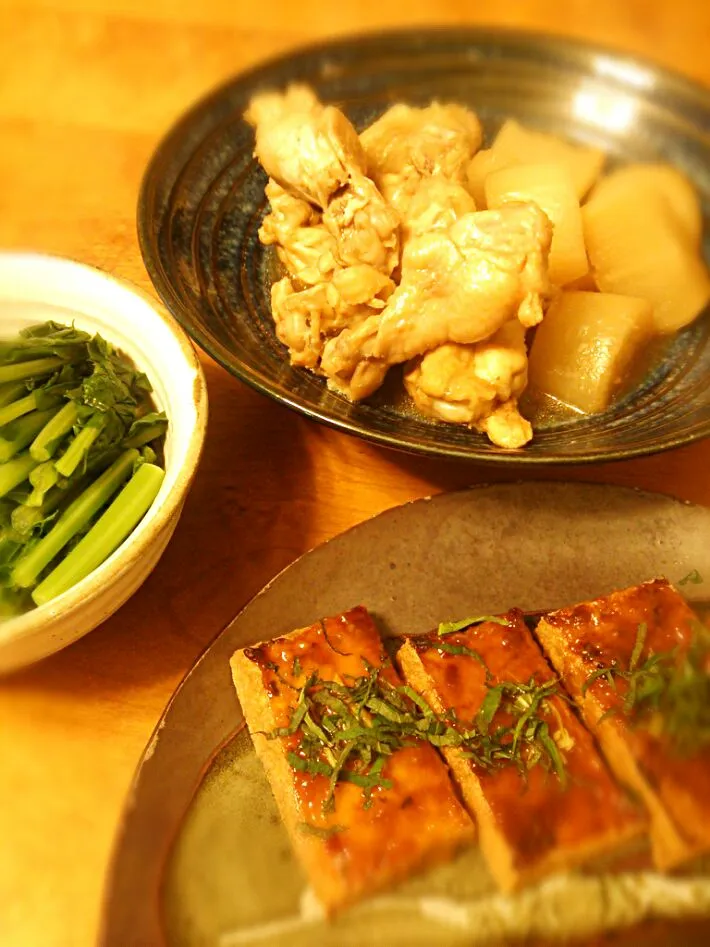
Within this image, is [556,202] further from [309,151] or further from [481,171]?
[309,151]

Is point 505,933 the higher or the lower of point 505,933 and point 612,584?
the lower

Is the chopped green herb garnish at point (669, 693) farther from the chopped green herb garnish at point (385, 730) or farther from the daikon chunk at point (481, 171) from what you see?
the daikon chunk at point (481, 171)

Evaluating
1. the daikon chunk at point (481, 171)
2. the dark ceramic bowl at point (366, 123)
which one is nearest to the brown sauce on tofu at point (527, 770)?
the dark ceramic bowl at point (366, 123)

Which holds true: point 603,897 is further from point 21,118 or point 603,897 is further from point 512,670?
point 21,118

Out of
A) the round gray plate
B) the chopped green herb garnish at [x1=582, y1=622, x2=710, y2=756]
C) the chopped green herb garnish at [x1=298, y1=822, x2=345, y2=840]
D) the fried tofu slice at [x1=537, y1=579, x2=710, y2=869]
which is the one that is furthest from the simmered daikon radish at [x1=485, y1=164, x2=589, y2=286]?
the chopped green herb garnish at [x1=298, y1=822, x2=345, y2=840]

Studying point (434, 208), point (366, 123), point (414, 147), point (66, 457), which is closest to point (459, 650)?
point (66, 457)

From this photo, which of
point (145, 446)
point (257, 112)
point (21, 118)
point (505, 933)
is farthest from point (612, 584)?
point (21, 118)

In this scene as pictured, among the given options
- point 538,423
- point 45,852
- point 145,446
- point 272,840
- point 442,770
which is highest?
point 538,423
